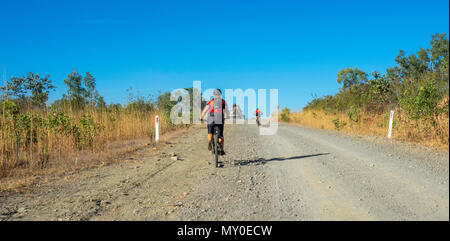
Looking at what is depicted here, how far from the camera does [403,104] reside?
9.97 m

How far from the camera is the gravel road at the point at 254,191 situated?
3.25 metres

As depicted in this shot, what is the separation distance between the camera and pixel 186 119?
794 inches

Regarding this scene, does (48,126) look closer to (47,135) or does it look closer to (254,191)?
(47,135)

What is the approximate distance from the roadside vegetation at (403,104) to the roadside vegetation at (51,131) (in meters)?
8.59

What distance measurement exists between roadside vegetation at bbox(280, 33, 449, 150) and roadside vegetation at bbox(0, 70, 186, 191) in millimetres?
8591

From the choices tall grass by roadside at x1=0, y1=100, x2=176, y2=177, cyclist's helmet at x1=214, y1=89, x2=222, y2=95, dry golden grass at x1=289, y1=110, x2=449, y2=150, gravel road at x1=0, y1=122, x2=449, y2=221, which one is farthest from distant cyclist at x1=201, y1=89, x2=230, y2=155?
dry golden grass at x1=289, y1=110, x2=449, y2=150

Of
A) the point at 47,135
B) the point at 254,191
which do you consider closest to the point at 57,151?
the point at 47,135

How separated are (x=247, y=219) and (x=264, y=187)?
4.86 feet

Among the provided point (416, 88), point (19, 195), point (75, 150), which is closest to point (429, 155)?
point (416, 88)

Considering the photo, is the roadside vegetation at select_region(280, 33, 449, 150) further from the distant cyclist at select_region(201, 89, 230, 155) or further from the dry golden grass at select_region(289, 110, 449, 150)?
the distant cyclist at select_region(201, 89, 230, 155)

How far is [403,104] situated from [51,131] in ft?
38.1

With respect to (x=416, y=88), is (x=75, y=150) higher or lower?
lower

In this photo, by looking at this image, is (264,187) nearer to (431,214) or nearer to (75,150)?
(431,214)

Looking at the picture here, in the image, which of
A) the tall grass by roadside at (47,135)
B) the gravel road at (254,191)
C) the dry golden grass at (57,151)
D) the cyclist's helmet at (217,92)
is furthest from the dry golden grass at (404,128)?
the tall grass by roadside at (47,135)
